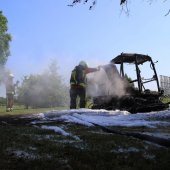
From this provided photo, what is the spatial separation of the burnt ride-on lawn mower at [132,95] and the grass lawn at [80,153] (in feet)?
35.5

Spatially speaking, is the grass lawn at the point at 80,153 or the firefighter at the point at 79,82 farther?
the firefighter at the point at 79,82

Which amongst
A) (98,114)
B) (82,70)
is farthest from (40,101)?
(98,114)

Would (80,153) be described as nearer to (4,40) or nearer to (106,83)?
(106,83)

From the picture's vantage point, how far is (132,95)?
19.0 metres

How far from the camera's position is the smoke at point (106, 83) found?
1947 centimetres

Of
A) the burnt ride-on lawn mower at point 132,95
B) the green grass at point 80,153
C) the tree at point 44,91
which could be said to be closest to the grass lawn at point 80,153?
the green grass at point 80,153

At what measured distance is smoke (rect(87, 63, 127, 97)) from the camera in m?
19.5

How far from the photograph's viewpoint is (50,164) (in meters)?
5.20

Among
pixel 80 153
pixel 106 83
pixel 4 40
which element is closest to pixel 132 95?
pixel 106 83

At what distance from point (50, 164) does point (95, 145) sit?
1.76m

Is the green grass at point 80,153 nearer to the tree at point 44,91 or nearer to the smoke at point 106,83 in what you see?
the smoke at point 106,83

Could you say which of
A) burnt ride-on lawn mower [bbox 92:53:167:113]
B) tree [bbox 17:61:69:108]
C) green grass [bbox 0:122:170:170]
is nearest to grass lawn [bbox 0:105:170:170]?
green grass [bbox 0:122:170:170]

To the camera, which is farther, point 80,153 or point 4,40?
point 4,40

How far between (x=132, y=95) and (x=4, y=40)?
40.1 metres
